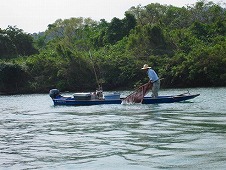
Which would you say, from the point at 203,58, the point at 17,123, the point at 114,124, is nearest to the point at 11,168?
the point at 114,124

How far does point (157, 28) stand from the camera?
202 feet

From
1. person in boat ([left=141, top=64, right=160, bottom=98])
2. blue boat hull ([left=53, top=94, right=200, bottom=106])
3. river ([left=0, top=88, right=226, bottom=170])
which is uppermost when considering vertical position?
person in boat ([left=141, top=64, right=160, bottom=98])

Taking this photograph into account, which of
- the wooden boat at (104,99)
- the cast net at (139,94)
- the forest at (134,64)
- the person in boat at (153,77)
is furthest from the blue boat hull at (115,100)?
the forest at (134,64)

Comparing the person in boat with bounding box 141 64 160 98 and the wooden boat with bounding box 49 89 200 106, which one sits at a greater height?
the person in boat with bounding box 141 64 160 98

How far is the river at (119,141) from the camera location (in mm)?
12000

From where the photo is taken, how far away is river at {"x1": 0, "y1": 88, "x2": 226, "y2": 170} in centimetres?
1200

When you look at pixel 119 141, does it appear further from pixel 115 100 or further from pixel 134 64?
pixel 134 64

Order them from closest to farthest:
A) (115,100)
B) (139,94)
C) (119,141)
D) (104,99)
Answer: (119,141), (139,94), (115,100), (104,99)

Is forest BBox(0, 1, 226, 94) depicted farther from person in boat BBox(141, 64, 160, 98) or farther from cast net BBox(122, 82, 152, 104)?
person in boat BBox(141, 64, 160, 98)

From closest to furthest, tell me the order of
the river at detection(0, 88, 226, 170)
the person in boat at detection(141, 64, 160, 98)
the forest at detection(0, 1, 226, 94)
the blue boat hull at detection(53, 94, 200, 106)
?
the river at detection(0, 88, 226, 170), the person in boat at detection(141, 64, 160, 98), the blue boat hull at detection(53, 94, 200, 106), the forest at detection(0, 1, 226, 94)

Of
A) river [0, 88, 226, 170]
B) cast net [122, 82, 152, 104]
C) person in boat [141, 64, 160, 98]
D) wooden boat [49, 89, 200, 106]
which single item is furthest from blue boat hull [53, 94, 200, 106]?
river [0, 88, 226, 170]

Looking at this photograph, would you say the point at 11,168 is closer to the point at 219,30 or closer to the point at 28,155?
the point at 28,155

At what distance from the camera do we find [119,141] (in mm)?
15266

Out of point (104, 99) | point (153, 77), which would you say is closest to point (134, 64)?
point (104, 99)
